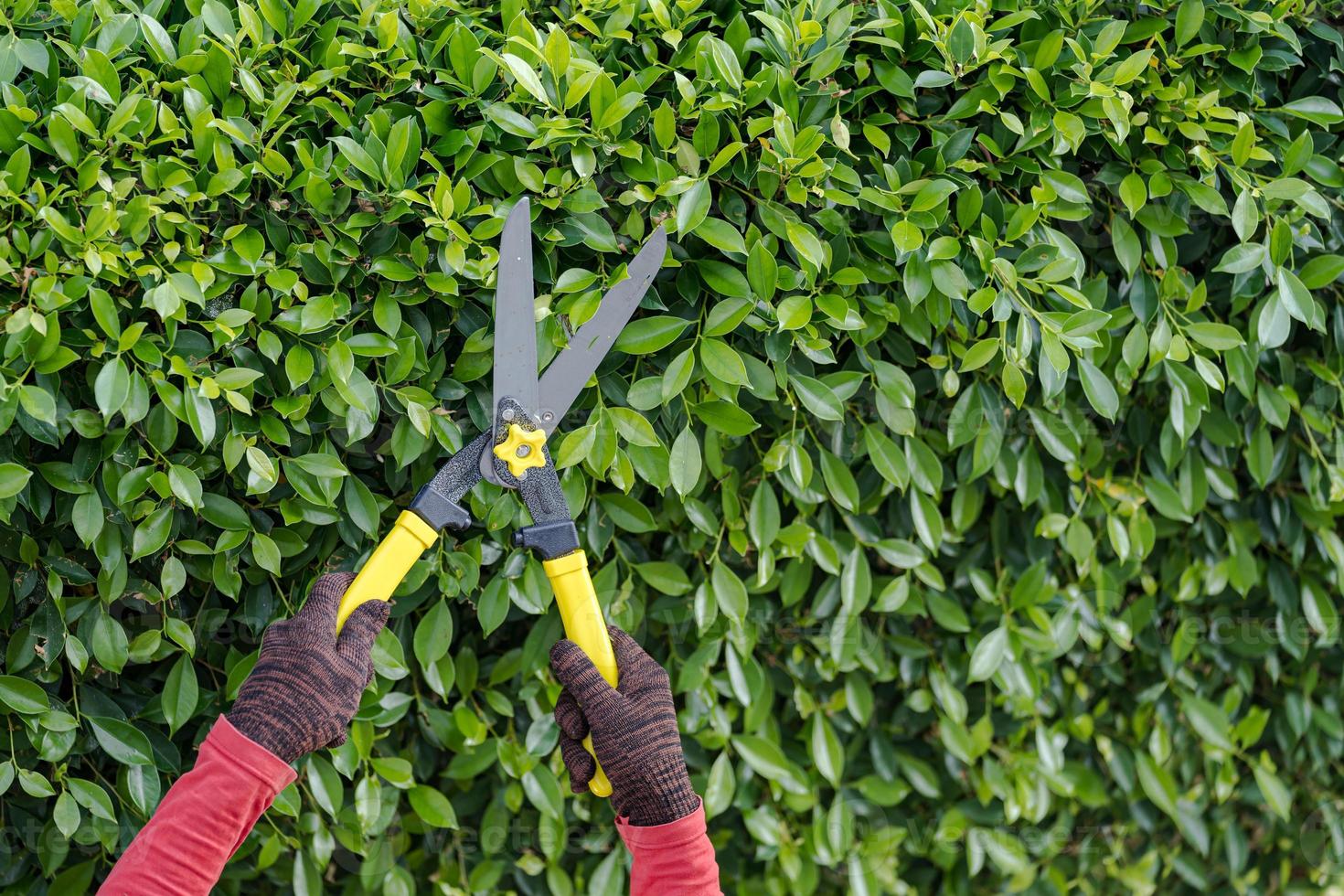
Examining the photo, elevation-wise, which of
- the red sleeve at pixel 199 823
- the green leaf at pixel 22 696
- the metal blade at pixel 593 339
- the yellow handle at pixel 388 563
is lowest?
the green leaf at pixel 22 696

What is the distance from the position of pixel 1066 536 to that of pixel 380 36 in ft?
4.31

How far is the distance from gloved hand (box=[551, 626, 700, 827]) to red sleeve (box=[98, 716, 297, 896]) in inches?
13.7

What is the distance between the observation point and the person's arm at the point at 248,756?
1.17m

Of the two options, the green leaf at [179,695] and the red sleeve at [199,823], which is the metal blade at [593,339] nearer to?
the red sleeve at [199,823]

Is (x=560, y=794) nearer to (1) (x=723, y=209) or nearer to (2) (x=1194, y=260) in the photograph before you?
(1) (x=723, y=209)

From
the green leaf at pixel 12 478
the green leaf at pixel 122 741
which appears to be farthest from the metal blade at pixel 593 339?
the green leaf at pixel 122 741

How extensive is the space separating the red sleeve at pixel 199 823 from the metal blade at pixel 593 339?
1.66ft

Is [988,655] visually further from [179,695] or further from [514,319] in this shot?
[179,695]

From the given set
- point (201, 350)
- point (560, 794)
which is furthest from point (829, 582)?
point (201, 350)

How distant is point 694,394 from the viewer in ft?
5.11

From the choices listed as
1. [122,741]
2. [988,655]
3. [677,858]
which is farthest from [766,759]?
[122,741]

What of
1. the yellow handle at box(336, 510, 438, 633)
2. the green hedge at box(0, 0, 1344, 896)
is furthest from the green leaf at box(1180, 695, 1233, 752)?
the yellow handle at box(336, 510, 438, 633)

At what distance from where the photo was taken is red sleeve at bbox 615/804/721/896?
129 cm

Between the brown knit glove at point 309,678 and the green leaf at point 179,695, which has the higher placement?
the brown knit glove at point 309,678
